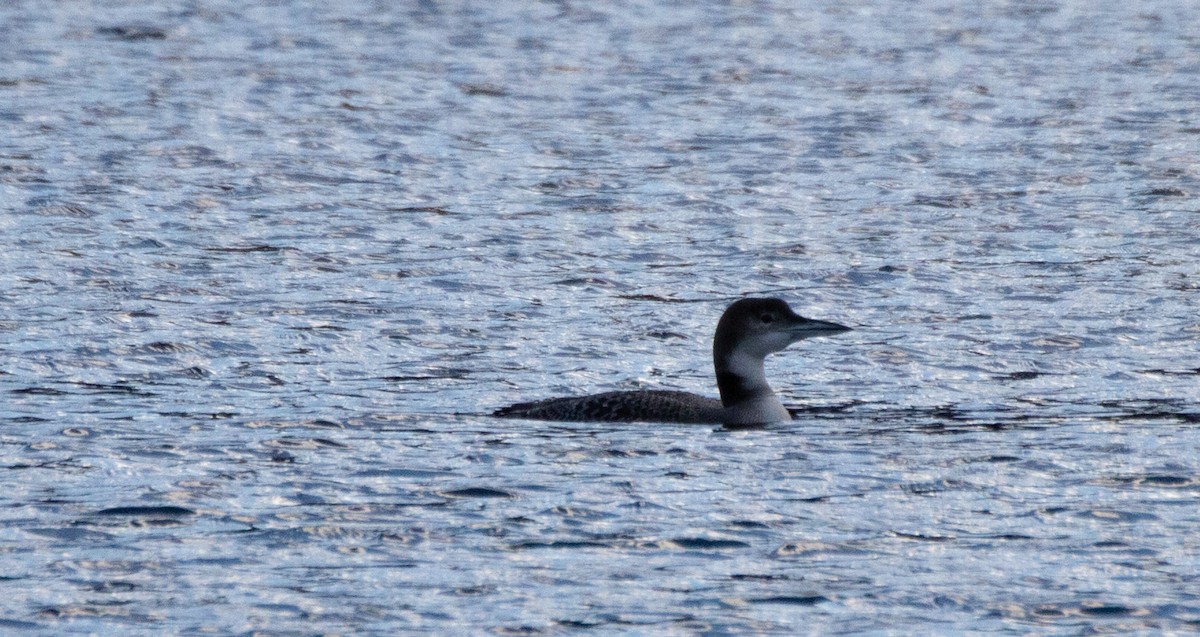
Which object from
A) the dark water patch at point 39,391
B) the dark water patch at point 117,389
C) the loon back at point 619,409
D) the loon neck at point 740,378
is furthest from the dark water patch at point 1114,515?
the dark water patch at point 39,391

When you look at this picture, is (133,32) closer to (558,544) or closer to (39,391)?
(39,391)

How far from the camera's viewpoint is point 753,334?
40.8 feet

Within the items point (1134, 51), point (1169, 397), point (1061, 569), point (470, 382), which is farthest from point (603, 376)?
point (1134, 51)

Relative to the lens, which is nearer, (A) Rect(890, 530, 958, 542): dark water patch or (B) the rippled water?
(B) the rippled water

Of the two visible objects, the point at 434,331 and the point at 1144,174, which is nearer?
the point at 434,331

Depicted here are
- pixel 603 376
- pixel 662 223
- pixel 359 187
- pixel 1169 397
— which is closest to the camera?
pixel 1169 397

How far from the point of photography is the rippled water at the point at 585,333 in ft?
29.2

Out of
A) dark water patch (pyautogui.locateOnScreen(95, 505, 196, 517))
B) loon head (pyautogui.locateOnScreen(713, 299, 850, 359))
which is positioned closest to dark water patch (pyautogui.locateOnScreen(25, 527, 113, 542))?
dark water patch (pyautogui.locateOnScreen(95, 505, 196, 517))

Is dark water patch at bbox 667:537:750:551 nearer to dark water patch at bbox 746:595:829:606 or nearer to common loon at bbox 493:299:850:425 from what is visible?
dark water patch at bbox 746:595:829:606

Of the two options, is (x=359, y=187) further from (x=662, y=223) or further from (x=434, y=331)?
(x=434, y=331)

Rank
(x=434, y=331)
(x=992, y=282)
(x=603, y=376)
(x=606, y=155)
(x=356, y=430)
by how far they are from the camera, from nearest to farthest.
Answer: (x=356, y=430)
(x=603, y=376)
(x=434, y=331)
(x=992, y=282)
(x=606, y=155)

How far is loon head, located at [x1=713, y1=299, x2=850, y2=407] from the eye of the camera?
12.3 meters

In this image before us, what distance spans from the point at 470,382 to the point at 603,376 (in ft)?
2.83

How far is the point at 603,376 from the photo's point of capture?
13359mm
